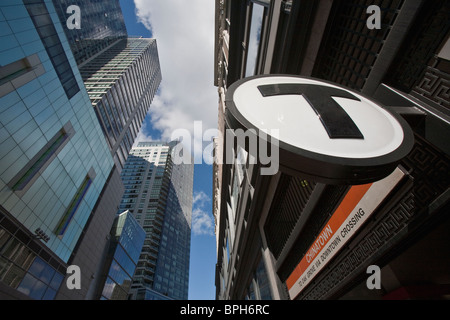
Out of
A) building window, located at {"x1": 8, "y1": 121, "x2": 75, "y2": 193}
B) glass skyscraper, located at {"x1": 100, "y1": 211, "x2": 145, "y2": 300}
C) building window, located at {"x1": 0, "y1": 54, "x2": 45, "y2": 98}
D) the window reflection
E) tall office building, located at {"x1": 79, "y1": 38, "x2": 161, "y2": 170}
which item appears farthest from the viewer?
tall office building, located at {"x1": 79, "y1": 38, "x2": 161, "y2": 170}

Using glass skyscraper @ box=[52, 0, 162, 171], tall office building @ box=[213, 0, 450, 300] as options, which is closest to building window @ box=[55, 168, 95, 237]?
glass skyscraper @ box=[52, 0, 162, 171]

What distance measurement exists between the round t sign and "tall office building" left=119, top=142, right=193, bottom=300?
7454cm

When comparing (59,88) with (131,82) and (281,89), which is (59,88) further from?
(131,82)

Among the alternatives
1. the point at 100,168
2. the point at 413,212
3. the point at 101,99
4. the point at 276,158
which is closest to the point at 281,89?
the point at 276,158

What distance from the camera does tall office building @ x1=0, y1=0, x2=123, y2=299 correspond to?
1956 cm

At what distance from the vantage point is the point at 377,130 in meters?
1.77

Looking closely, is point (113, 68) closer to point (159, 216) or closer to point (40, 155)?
point (159, 216)

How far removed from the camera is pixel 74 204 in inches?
A: 1158

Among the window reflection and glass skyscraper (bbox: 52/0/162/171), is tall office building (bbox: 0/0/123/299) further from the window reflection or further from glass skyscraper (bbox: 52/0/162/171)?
glass skyscraper (bbox: 52/0/162/171)

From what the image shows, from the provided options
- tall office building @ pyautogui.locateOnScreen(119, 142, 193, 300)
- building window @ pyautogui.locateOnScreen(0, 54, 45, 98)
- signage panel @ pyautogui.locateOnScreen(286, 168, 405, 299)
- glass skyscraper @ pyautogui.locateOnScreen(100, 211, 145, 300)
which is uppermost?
signage panel @ pyautogui.locateOnScreen(286, 168, 405, 299)

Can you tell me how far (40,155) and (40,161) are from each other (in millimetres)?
704

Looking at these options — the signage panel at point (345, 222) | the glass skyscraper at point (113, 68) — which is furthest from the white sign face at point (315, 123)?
the glass skyscraper at point (113, 68)

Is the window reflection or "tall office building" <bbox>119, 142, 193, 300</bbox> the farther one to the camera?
"tall office building" <bbox>119, 142, 193, 300</bbox>
